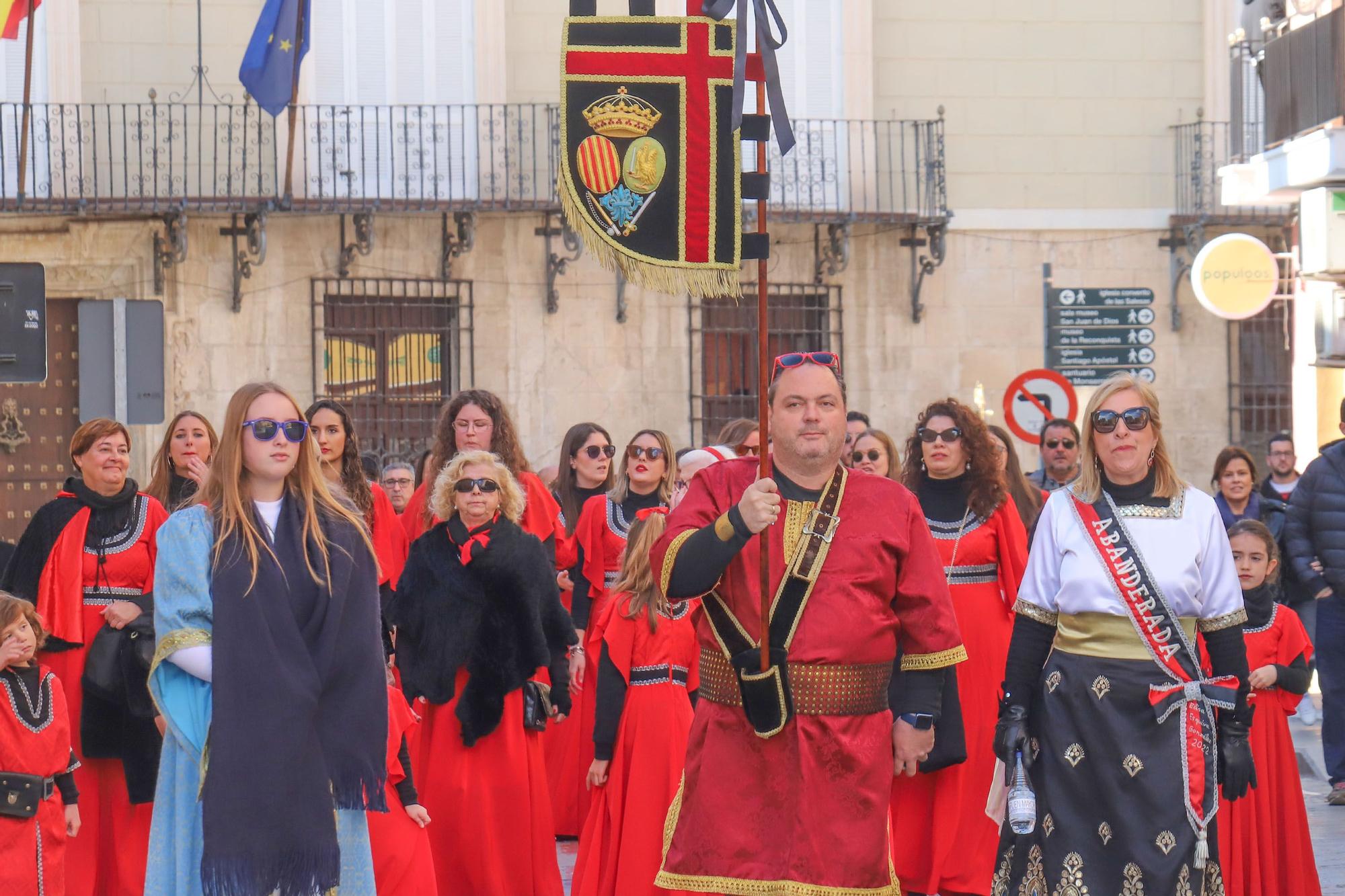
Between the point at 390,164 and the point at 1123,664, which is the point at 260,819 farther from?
the point at 390,164

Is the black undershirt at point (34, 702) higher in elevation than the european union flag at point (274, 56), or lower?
lower

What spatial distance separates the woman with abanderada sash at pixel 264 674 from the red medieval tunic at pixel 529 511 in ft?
10.1

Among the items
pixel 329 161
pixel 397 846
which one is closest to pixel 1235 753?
pixel 397 846

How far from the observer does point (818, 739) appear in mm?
5137

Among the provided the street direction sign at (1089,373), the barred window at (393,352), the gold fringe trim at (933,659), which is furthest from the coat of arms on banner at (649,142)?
the street direction sign at (1089,373)

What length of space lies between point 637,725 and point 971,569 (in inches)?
60.8

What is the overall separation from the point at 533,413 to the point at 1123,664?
12.9 m

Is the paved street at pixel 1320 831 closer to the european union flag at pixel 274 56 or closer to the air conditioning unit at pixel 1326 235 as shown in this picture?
the air conditioning unit at pixel 1326 235

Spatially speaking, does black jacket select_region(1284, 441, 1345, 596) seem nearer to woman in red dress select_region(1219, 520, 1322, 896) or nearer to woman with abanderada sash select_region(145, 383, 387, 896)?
woman in red dress select_region(1219, 520, 1322, 896)

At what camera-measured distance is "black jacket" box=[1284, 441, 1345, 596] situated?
10.5 metres

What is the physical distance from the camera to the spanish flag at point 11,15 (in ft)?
47.7

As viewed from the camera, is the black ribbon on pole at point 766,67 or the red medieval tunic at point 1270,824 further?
the red medieval tunic at point 1270,824

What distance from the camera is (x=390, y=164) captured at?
18.5 m

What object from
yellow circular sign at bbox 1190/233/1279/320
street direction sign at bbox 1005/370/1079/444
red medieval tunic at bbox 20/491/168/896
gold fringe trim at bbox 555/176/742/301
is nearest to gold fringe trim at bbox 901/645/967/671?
gold fringe trim at bbox 555/176/742/301
